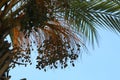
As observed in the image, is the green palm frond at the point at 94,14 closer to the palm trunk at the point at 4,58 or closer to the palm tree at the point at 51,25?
the palm tree at the point at 51,25

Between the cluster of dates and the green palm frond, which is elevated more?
the green palm frond

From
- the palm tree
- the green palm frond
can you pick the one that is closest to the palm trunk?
the palm tree

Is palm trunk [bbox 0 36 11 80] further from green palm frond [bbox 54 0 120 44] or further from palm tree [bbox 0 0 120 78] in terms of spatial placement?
green palm frond [bbox 54 0 120 44]

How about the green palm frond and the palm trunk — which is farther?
the green palm frond

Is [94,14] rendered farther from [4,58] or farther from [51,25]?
[4,58]

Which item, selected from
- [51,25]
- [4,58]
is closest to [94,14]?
[51,25]

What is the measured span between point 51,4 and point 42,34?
107cm

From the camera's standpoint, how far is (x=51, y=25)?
5773 millimetres

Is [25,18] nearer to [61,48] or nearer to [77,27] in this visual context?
[61,48]

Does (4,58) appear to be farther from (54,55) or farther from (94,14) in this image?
(94,14)

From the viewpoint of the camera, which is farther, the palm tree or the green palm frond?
the green palm frond

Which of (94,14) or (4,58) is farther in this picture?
(94,14)

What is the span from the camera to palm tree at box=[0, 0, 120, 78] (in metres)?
4.83

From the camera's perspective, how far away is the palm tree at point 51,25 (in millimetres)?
4829
